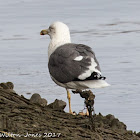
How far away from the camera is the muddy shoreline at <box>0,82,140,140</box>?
4789mm

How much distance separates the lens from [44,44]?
12.6 m

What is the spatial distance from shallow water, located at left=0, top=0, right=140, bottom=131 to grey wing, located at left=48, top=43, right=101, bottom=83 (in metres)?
0.67

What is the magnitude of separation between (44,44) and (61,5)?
5504 mm

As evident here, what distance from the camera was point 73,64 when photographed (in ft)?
23.9

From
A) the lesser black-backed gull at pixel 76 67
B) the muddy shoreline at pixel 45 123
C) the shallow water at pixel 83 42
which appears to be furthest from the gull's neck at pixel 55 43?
the muddy shoreline at pixel 45 123

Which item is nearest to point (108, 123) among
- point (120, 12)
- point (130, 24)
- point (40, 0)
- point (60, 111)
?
point (60, 111)

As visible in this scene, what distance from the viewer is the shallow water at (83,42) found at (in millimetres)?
8633

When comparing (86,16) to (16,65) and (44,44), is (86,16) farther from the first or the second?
(16,65)

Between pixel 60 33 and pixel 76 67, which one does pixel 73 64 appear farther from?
pixel 60 33

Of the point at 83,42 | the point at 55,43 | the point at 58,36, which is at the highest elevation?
the point at 83,42

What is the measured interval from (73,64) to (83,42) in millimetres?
5468

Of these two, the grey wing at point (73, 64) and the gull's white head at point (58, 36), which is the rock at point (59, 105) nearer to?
the grey wing at point (73, 64)

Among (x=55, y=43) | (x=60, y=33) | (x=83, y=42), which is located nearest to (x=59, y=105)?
(x=55, y=43)

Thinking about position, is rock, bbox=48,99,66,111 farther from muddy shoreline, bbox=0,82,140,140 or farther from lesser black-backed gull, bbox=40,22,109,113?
lesser black-backed gull, bbox=40,22,109,113
